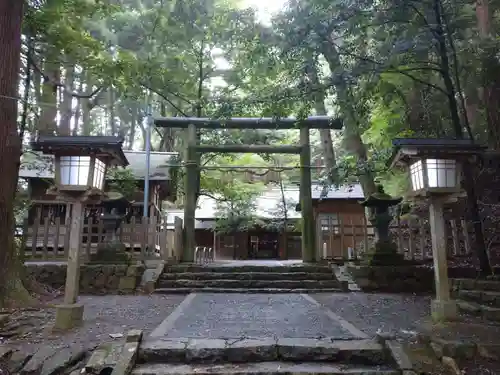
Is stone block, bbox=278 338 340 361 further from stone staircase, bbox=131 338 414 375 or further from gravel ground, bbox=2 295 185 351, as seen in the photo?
gravel ground, bbox=2 295 185 351

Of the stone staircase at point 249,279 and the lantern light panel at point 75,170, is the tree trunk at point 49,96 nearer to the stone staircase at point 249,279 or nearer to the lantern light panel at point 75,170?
the lantern light panel at point 75,170

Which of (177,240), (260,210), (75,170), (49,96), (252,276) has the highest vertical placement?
(49,96)

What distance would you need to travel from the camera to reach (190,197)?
11.7 meters

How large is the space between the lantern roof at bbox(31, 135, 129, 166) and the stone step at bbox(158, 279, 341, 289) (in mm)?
4817

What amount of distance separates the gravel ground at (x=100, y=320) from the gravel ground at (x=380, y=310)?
290 cm

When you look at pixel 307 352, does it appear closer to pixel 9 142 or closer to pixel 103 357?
pixel 103 357

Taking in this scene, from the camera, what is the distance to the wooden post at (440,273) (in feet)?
17.1

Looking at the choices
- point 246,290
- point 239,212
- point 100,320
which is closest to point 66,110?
point 239,212

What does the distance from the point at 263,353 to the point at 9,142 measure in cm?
482

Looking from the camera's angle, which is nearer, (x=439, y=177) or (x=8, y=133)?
(x=439, y=177)

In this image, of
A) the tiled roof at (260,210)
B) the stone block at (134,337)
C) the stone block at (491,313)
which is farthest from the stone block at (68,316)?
the tiled roof at (260,210)

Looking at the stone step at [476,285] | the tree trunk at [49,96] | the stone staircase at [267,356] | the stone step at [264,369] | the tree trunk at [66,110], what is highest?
the tree trunk at [66,110]

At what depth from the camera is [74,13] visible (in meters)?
8.44

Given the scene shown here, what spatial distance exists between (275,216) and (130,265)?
1314 cm
